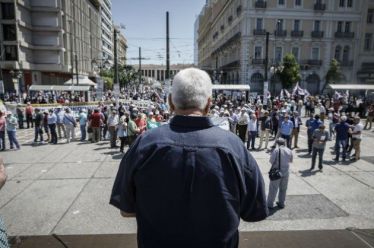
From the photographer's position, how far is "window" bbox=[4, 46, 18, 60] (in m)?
42.2

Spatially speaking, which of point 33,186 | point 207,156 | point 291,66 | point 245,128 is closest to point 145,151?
point 207,156

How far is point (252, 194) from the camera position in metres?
1.62

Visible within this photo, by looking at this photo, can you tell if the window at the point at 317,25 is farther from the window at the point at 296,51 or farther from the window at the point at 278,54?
the window at the point at 278,54

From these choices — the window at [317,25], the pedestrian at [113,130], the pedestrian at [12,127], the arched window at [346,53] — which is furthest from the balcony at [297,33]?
the pedestrian at [12,127]

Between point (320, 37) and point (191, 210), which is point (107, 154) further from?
point (320, 37)

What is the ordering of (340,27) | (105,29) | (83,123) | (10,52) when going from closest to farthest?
1. (83,123)
2. (10,52)
3. (340,27)
4. (105,29)

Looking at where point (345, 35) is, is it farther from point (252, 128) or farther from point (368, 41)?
point (252, 128)

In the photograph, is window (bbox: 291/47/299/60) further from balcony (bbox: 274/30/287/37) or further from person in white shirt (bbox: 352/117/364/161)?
person in white shirt (bbox: 352/117/364/161)

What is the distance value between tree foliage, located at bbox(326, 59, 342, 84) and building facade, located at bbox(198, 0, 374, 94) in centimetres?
230

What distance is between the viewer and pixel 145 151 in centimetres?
152

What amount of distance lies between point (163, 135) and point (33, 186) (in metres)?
8.08

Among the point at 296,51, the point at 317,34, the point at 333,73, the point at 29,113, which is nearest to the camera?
the point at 29,113

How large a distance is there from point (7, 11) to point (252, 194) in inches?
1988

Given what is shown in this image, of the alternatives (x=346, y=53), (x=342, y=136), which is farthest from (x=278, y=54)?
(x=342, y=136)
